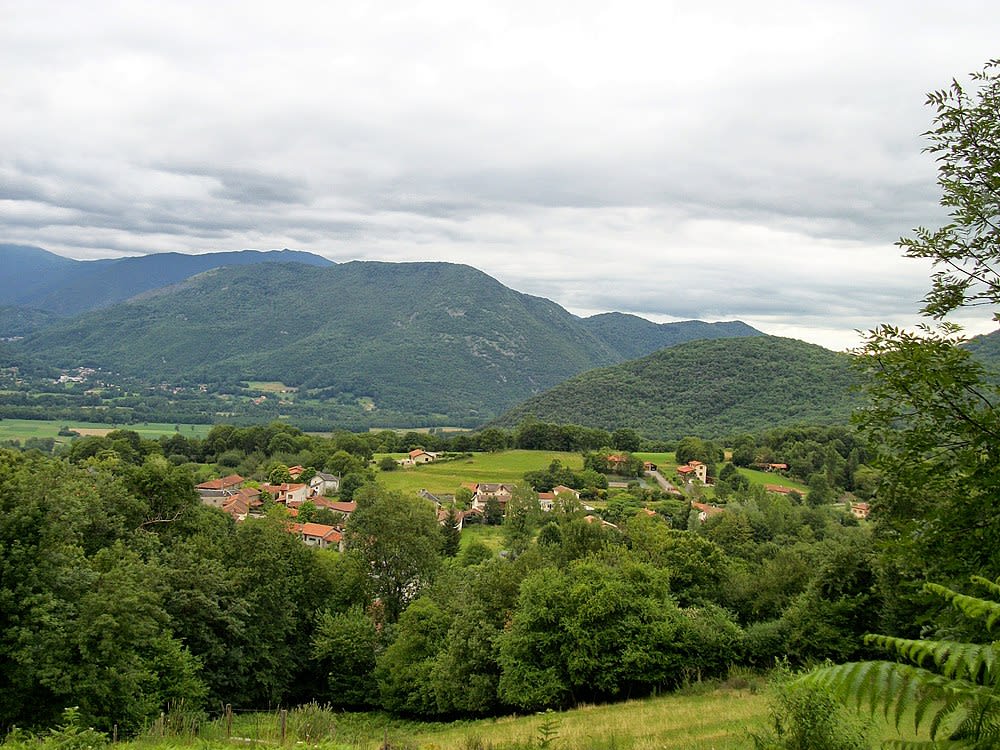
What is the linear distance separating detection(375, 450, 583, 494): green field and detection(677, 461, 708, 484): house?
40.4 ft

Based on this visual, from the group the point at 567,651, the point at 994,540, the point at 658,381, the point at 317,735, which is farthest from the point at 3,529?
the point at 658,381

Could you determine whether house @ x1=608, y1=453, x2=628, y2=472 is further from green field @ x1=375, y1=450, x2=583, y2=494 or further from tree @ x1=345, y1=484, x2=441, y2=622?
tree @ x1=345, y1=484, x2=441, y2=622

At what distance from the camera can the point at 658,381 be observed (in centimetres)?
15200

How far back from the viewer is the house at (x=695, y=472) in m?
75.4

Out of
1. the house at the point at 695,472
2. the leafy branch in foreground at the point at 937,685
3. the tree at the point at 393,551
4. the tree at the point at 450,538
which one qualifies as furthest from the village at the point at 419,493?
the leafy branch in foreground at the point at 937,685

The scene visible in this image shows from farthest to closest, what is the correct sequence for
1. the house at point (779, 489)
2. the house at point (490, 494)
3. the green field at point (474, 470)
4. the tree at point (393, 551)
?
the green field at point (474, 470) < the house at point (779, 489) < the house at point (490, 494) < the tree at point (393, 551)

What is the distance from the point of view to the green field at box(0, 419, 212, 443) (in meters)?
115

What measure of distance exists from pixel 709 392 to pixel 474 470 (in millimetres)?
77512

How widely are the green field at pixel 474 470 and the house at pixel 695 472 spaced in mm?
12306

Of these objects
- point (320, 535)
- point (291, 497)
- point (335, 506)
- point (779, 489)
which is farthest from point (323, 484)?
point (779, 489)

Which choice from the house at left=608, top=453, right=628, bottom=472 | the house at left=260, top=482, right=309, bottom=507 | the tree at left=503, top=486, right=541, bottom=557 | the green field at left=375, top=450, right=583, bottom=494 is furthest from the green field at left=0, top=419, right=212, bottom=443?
the tree at left=503, top=486, right=541, bottom=557

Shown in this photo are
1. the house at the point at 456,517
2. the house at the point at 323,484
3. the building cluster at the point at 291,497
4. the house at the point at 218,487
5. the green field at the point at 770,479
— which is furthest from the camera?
the green field at the point at 770,479

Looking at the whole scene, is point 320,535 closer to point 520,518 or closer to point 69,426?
point 520,518

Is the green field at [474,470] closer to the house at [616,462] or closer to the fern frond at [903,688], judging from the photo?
the house at [616,462]
